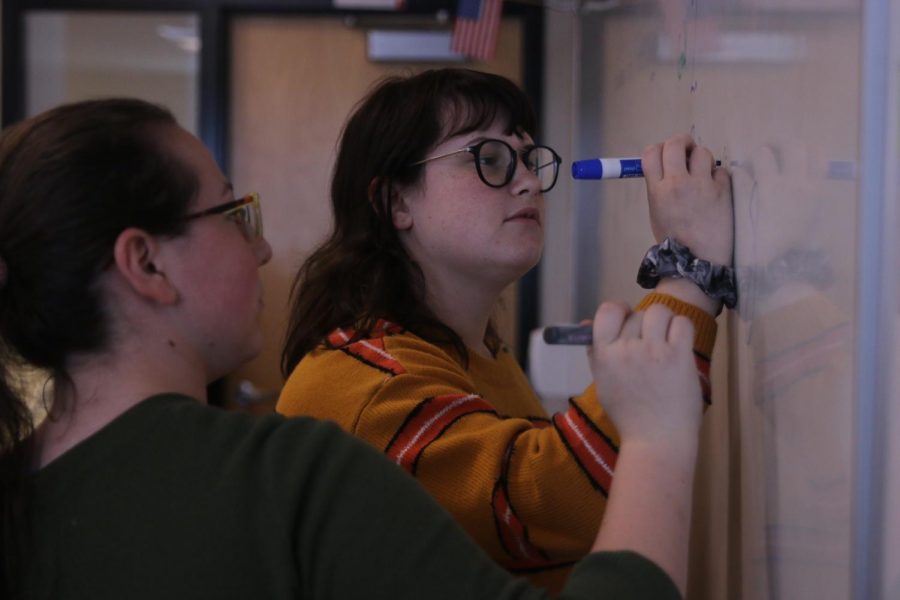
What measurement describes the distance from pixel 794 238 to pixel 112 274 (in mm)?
508

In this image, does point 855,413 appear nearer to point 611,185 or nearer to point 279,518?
point 279,518

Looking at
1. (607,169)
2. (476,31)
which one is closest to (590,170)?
(607,169)

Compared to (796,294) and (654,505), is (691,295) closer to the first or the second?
(796,294)

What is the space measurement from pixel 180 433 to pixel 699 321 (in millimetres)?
465

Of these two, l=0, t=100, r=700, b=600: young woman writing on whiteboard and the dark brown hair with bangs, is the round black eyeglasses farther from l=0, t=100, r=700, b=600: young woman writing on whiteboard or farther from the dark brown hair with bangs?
l=0, t=100, r=700, b=600: young woman writing on whiteboard

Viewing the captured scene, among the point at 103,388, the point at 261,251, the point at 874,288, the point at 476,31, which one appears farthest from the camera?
the point at 476,31

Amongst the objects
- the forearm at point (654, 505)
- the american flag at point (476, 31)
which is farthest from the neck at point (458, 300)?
the american flag at point (476, 31)

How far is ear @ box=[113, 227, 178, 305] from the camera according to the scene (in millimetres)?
713

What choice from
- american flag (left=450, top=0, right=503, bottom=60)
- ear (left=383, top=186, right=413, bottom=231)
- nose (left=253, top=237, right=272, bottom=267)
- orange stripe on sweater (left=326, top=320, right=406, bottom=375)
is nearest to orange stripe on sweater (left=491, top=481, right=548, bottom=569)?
orange stripe on sweater (left=326, top=320, right=406, bottom=375)

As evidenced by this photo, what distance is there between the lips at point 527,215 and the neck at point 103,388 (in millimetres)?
499

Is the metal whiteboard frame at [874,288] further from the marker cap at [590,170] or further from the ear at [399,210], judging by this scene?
the ear at [399,210]

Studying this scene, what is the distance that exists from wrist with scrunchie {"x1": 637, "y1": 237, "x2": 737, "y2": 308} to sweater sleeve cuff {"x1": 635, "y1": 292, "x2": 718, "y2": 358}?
0.02 m

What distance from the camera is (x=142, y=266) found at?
726 mm

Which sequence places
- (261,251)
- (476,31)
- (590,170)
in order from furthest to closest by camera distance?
(476,31)
(590,170)
(261,251)
